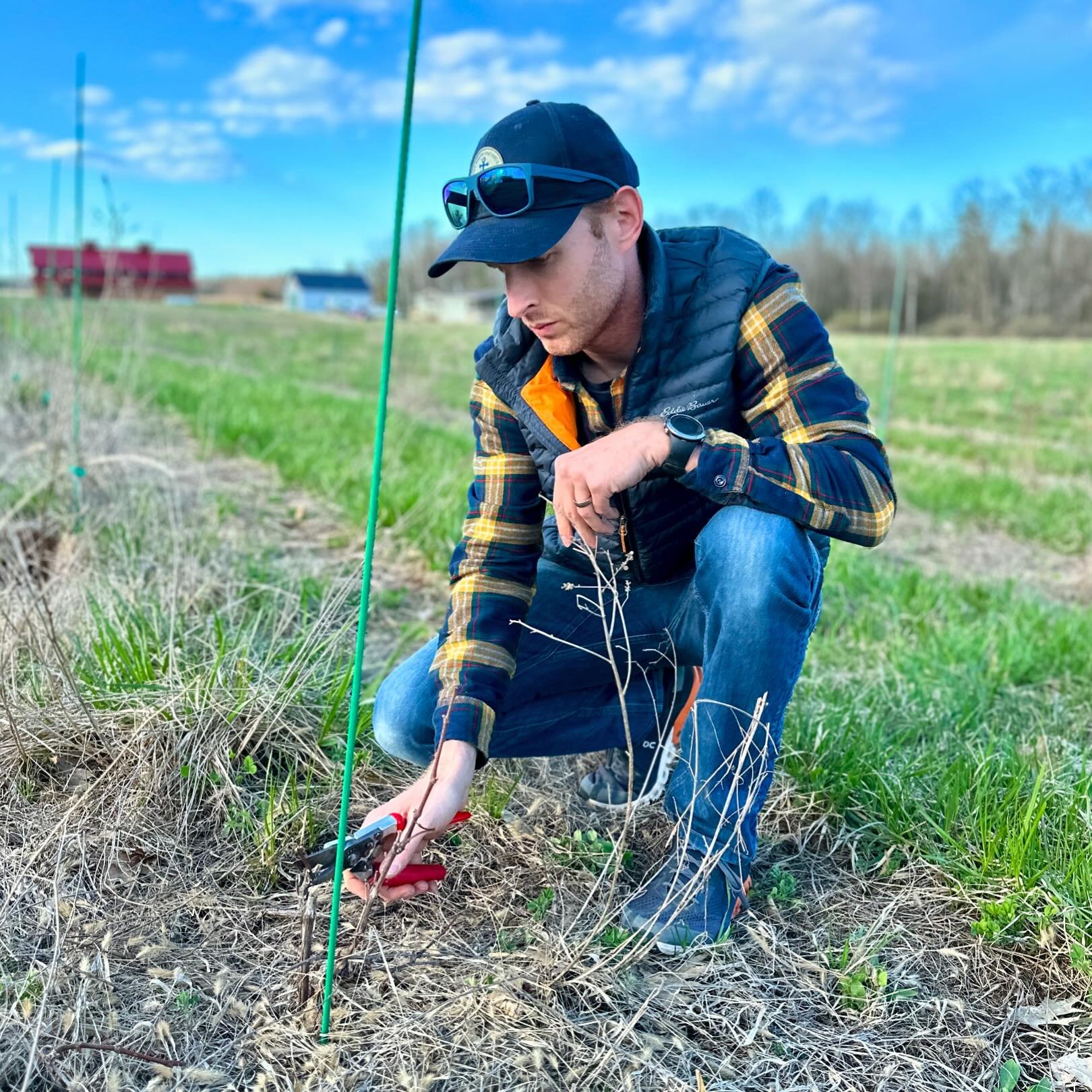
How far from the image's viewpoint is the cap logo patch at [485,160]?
1702 mm

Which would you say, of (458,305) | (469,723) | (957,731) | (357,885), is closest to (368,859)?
(357,885)

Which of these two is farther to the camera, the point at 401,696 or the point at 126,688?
the point at 126,688

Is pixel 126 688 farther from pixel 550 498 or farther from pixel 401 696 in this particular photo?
pixel 550 498

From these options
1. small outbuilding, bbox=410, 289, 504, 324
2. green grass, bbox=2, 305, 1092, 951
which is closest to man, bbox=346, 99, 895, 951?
green grass, bbox=2, 305, 1092, 951

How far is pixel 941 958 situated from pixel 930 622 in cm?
189

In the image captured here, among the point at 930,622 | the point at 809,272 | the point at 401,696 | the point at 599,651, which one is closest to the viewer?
the point at 401,696

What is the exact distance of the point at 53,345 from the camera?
584 cm

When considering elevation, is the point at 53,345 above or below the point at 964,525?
above

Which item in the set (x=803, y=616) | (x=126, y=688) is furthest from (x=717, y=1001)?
(x=126, y=688)

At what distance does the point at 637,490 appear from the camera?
1.97 metres

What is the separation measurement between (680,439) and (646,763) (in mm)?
934

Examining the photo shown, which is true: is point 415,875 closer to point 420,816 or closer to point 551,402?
point 420,816

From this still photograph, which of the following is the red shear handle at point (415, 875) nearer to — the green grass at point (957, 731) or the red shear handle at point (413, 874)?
the red shear handle at point (413, 874)

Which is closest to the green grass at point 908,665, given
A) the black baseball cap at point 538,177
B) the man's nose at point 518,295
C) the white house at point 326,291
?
the man's nose at point 518,295
